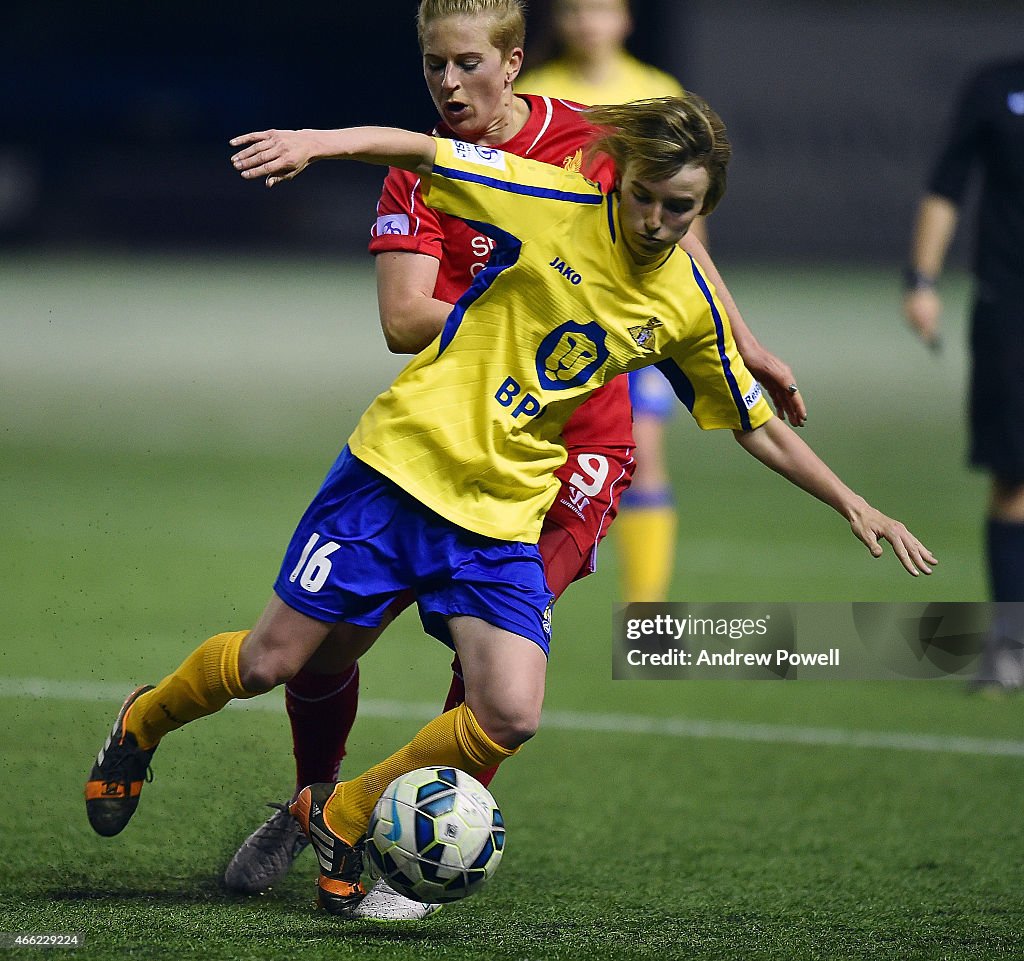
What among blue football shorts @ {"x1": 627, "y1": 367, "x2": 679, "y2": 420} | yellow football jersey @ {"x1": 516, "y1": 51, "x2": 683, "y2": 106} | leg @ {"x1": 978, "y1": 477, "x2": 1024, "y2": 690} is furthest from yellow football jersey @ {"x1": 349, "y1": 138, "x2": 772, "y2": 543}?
leg @ {"x1": 978, "y1": 477, "x2": 1024, "y2": 690}

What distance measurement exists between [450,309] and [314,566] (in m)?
0.64

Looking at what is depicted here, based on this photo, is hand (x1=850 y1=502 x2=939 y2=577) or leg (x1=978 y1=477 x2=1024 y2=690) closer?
hand (x1=850 y1=502 x2=939 y2=577)

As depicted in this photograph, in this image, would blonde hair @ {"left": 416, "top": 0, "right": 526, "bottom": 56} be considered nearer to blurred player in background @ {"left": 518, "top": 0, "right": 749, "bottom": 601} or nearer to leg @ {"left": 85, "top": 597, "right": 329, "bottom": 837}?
leg @ {"left": 85, "top": 597, "right": 329, "bottom": 837}

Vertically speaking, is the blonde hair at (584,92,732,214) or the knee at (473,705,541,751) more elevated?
the blonde hair at (584,92,732,214)

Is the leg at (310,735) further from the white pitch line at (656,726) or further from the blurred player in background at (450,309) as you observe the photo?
the white pitch line at (656,726)

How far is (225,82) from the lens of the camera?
88.7ft

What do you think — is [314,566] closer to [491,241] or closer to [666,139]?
[491,241]

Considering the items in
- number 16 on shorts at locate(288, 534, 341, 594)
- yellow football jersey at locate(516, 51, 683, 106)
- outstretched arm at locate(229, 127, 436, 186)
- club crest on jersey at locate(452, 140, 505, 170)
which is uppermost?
outstretched arm at locate(229, 127, 436, 186)

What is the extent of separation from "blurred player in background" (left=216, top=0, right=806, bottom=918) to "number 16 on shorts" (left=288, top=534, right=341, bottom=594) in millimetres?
205

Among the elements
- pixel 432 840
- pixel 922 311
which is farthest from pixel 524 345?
pixel 922 311

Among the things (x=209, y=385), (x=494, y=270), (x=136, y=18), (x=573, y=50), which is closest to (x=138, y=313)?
(x=209, y=385)

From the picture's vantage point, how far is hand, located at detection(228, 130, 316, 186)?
305cm

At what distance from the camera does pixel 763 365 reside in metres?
3.77

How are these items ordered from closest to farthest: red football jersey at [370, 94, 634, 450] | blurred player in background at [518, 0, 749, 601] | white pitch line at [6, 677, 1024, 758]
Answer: red football jersey at [370, 94, 634, 450] → white pitch line at [6, 677, 1024, 758] → blurred player in background at [518, 0, 749, 601]
